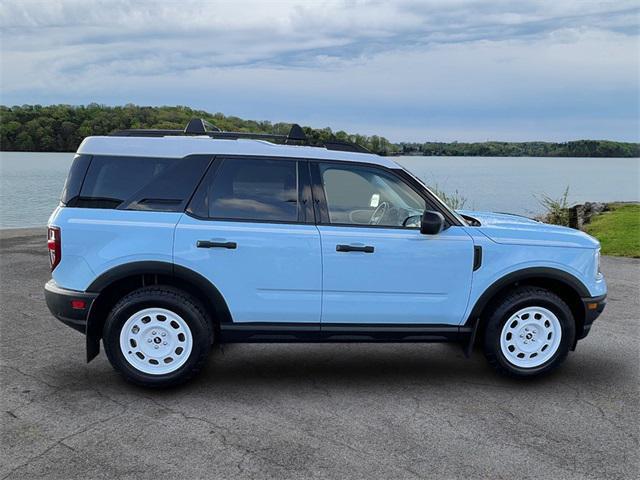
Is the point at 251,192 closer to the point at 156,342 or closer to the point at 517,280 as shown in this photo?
the point at 156,342

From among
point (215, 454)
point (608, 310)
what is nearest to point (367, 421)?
point (215, 454)

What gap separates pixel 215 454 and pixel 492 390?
7.98 feet

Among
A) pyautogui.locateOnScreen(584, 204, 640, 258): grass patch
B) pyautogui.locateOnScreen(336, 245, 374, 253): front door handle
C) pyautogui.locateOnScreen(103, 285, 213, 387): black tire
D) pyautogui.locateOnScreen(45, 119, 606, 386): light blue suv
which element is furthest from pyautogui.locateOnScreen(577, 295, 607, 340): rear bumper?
pyautogui.locateOnScreen(584, 204, 640, 258): grass patch

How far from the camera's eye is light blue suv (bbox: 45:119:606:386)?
15.3 ft

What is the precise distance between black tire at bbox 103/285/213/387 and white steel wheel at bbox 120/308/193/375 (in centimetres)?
4

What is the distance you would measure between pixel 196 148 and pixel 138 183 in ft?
1.78

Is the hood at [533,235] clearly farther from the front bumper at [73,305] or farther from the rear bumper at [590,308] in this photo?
the front bumper at [73,305]

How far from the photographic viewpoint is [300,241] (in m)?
4.73

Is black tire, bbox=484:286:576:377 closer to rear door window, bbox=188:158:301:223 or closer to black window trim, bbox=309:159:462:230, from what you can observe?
black window trim, bbox=309:159:462:230

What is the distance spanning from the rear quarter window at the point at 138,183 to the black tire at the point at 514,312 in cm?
273

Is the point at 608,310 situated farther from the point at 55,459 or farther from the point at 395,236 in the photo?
the point at 55,459

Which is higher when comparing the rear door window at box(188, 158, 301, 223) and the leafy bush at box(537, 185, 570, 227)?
the rear door window at box(188, 158, 301, 223)

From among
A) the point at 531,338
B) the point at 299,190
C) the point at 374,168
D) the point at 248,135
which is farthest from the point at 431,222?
the point at 248,135

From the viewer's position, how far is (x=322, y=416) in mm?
4340
